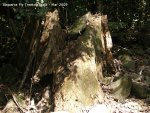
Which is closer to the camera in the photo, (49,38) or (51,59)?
(51,59)

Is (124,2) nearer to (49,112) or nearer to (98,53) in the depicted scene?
(98,53)

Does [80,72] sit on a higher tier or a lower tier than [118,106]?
higher

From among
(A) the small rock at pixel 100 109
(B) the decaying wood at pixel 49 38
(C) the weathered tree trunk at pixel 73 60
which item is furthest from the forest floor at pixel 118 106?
(B) the decaying wood at pixel 49 38

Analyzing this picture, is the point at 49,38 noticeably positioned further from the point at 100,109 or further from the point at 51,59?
the point at 100,109

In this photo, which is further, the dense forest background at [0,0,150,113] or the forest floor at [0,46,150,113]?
the dense forest background at [0,0,150,113]

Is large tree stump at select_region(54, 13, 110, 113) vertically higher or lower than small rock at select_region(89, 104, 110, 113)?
higher

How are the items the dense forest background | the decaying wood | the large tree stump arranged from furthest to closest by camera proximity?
1. the decaying wood
2. the dense forest background
3. the large tree stump

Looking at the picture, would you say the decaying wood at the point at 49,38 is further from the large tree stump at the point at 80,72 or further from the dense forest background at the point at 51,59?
the large tree stump at the point at 80,72

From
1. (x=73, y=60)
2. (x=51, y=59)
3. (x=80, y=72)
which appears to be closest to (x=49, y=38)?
(x=51, y=59)

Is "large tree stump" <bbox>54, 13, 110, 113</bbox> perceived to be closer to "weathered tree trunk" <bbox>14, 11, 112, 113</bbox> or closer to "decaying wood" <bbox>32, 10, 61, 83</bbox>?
"weathered tree trunk" <bbox>14, 11, 112, 113</bbox>

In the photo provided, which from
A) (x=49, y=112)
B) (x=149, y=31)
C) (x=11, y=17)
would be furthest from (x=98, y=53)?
(x=149, y=31)

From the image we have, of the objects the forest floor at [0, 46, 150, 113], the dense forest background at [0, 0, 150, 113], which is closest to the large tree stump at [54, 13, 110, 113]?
the dense forest background at [0, 0, 150, 113]

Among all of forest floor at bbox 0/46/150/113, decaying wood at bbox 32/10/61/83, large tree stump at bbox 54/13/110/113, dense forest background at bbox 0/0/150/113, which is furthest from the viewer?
decaying wood at bbox 32/10/61/83

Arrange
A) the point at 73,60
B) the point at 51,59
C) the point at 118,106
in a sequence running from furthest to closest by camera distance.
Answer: the point at 51,59
the point at 73,60
the point at 118,106
